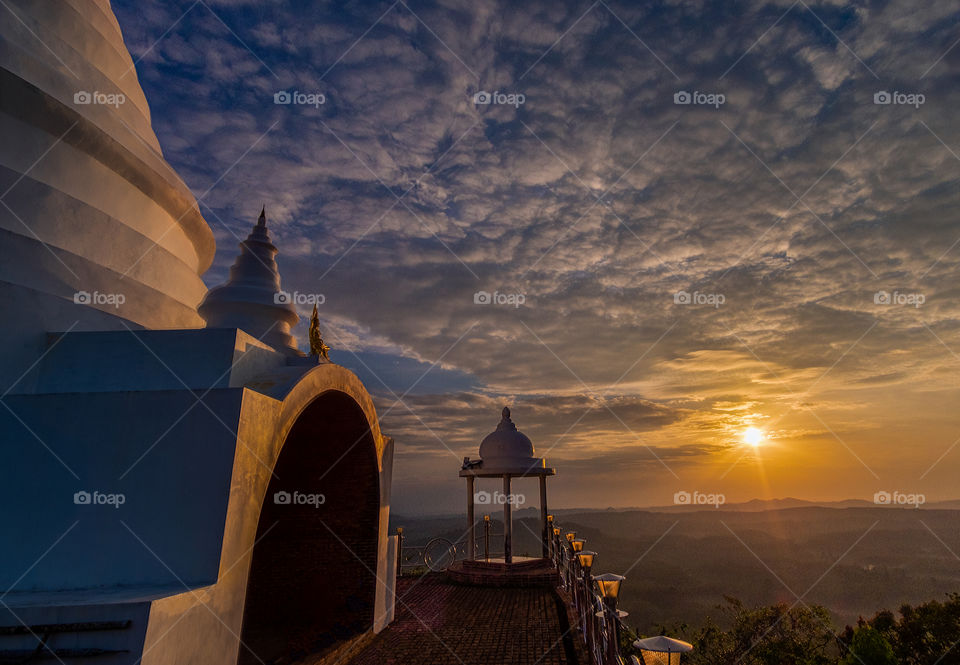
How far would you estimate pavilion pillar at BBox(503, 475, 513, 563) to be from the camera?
55.6 feet

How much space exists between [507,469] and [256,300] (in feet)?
33.4

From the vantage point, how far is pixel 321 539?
990cm

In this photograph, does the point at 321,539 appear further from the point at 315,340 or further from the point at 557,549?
the point at 557,549

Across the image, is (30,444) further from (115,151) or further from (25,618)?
(115,151)

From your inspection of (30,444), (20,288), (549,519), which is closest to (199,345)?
(30,444)

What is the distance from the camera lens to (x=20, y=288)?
6.52m

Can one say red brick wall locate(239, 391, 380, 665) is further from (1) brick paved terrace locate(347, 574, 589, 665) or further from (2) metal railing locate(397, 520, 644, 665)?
(2) metal railing locate(397, 520, 644, 665)

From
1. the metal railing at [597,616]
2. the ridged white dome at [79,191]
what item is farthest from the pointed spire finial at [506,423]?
the ridged white dome at [79,191]

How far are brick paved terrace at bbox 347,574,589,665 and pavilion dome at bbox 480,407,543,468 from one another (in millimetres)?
3964

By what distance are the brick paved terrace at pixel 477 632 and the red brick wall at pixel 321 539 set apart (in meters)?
1.06

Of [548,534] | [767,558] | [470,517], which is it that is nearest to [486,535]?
[470,517]

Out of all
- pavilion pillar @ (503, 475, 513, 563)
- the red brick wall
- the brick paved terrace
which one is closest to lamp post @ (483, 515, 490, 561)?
pavilion pillar @ (503, 475, 513, 563)

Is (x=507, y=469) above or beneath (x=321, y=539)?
above

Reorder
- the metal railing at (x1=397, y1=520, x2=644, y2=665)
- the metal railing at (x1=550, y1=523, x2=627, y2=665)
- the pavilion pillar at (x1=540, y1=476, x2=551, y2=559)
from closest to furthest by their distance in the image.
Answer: the metal railing at (x1=550, y1=523, x2=627, y2=665)
the metal railing at (x1=397, y1=520, x2=644, y2=665)
the pavilion pillar at (x1=540, y1=476, x2=551, y2=559)
